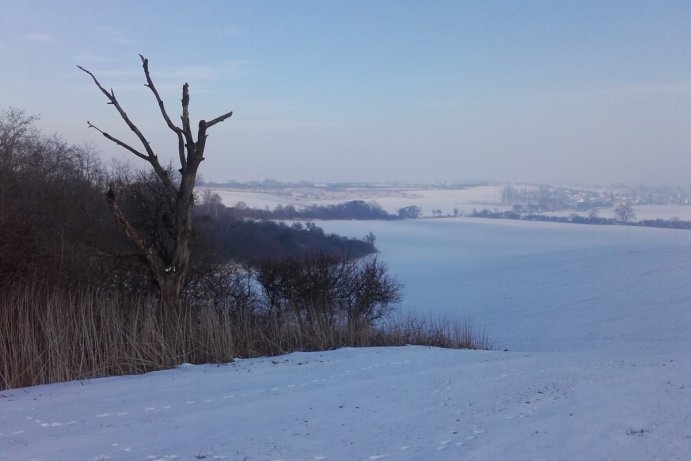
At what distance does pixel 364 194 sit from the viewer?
123m

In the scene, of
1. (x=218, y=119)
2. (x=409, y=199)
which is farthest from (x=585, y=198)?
(x=218, y=119)

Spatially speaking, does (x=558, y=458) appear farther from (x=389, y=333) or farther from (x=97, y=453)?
(x=389, y=333)

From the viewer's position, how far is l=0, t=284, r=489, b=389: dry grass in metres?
9.17

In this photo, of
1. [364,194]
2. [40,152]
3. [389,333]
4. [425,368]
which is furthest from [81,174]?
[364,194]

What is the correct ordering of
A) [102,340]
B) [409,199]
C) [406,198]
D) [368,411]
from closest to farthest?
[368,411] < [102,340] < [409,199] < [406,198]

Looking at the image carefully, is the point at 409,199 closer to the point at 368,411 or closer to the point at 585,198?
the point at 585,198

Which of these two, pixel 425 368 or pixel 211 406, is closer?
pixel 211 406

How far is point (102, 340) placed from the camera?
1000 centimetres

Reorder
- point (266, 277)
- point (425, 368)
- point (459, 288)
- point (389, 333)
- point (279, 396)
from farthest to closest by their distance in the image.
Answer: point (459, 288), point (266, 277), point (389, 333), point (425, 368), point (279, 396)

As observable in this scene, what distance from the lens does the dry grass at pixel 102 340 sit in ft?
30.1

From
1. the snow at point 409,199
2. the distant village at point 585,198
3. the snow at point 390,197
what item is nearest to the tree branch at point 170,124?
the snow at point 409,199

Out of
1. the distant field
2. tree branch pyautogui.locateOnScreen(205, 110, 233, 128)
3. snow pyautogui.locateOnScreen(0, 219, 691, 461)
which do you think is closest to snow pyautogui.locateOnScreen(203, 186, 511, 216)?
the distant field

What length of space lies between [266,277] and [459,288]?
94.2 feet

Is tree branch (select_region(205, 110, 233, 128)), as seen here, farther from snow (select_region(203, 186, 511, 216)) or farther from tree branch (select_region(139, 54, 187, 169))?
snow (select_region(203, 186, 511, 216))
